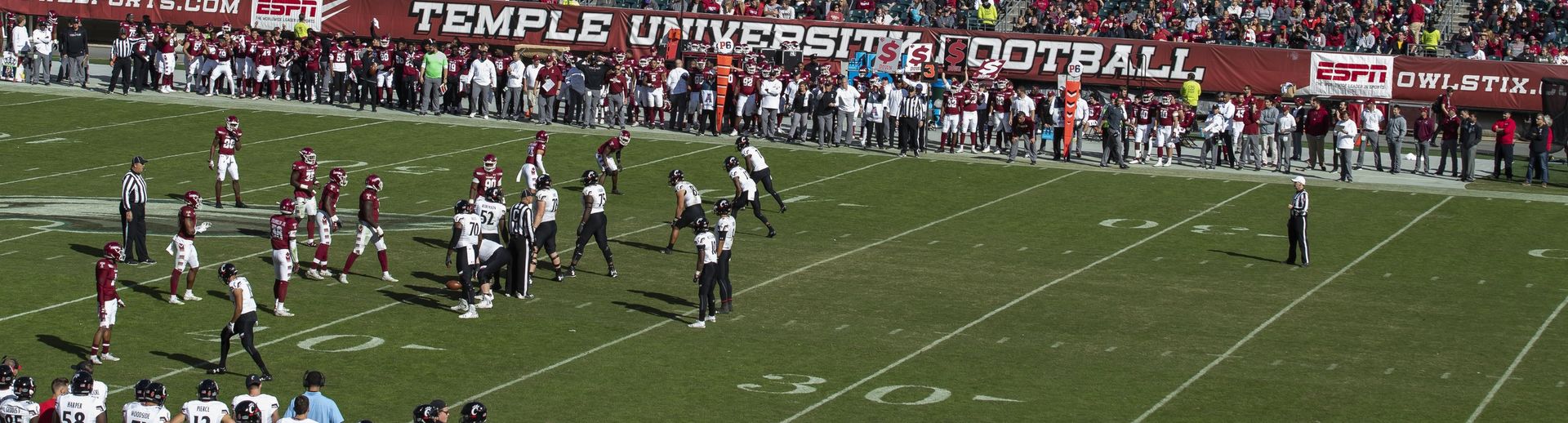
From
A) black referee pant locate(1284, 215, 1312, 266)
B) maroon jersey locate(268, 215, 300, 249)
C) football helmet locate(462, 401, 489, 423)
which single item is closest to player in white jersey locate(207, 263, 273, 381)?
maroon jersey locate(268, 215, 300, 249)

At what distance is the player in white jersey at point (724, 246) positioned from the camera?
22500 millimetres

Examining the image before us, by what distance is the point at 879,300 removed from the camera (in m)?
24.5

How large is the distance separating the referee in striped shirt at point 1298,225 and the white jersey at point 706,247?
9357 millimetres

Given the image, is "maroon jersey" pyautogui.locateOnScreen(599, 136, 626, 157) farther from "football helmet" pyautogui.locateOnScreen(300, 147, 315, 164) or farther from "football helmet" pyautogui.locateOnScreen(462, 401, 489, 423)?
"football helmet" pyautogui.locateOnScreen(462, 401, 489, 423)

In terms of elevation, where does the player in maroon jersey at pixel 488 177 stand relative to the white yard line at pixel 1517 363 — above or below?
above

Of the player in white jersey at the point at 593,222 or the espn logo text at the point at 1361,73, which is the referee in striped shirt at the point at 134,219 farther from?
the espn logo text at the point at 1361,73

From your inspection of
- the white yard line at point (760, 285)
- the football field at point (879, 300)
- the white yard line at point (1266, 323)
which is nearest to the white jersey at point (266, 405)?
the football field at point (879, 300)

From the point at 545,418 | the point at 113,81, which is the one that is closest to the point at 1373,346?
the point at 545,418

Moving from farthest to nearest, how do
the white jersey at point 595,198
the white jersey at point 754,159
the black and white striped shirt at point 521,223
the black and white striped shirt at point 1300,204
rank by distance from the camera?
A: the white jersey at point 754,159 → the black and white striped shirt at point 1300,204 → the white jersey at point 595,198 → the black and white striped shirt at point 521,223

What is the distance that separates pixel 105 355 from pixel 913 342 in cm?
882

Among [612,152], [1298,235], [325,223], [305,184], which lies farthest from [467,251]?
[1298,235]

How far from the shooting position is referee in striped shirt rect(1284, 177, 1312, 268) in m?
27.3

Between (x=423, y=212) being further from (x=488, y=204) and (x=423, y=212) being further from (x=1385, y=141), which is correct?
(x=1385, y=141)

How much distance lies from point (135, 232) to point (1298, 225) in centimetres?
1612
